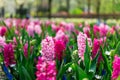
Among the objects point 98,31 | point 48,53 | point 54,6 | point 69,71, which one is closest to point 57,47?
point 69,71

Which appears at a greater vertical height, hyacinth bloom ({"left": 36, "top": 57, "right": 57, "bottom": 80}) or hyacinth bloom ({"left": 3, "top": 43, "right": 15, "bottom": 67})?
hyacinth bloom ({"left": 36, "top": 57, "right": 57, "bottom": 80})

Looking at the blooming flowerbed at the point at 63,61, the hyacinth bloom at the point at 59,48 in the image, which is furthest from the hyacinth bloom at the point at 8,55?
the hyacinth bloom at the point at 59,48

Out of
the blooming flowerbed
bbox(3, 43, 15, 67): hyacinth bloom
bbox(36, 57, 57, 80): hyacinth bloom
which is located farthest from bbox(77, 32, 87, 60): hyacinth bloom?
bbox(36, 57, 57, 80): hyacinth bloom

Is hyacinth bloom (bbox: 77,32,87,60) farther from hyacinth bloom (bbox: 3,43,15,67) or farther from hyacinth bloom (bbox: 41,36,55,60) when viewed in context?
hyacinth bloom (bbox: 3,43,15,67)

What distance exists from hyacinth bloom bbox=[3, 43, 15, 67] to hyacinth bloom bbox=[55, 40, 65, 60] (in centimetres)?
37

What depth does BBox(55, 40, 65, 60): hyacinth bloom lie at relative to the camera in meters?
3.30

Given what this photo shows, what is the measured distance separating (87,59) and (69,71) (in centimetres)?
26

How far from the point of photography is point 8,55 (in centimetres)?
340

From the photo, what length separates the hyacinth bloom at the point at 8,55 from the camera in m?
3.36

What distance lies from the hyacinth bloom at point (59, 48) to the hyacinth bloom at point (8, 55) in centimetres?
37

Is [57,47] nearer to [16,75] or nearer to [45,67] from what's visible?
[16,75]

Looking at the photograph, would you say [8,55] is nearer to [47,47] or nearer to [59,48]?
[59,48]

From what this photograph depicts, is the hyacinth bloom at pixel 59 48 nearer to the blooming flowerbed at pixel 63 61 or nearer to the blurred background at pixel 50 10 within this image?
the blooming flowerbed at pixel 63 61

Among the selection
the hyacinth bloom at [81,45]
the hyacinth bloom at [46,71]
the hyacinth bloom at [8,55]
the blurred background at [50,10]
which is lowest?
the blurred background at [50,10]
